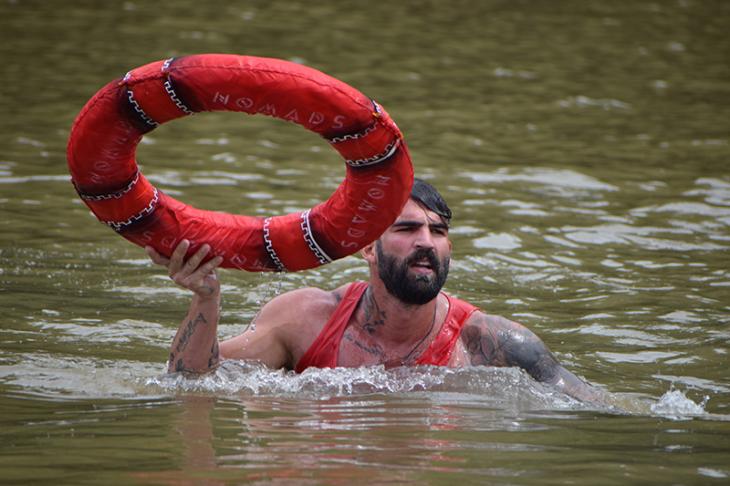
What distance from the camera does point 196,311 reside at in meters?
6.31

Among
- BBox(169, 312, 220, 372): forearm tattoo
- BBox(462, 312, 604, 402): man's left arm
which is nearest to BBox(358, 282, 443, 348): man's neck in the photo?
BBox(462, 312, 604, 402): man's left arm

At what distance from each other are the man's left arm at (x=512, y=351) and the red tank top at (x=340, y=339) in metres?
0.09

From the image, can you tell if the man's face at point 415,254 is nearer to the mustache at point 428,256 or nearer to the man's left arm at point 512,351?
the mustache at point 428,256

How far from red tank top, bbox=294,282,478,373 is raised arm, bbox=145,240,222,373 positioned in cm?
61

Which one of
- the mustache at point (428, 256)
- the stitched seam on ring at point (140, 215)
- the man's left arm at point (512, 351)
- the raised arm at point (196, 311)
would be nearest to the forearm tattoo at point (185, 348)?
the raised arm at point (196, 311)

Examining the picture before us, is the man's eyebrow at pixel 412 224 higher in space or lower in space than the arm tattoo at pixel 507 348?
higher

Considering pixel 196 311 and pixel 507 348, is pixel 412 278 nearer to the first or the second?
pixel 507 348

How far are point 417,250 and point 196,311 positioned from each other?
116cm

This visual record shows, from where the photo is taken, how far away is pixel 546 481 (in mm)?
4613

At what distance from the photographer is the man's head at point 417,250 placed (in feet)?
21.6

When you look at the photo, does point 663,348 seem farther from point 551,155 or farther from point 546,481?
point 551,155

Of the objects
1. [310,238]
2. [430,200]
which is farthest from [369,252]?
[310,238]

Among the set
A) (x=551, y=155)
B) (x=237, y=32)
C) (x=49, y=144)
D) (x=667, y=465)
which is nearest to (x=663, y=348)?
(x=667, y=465)

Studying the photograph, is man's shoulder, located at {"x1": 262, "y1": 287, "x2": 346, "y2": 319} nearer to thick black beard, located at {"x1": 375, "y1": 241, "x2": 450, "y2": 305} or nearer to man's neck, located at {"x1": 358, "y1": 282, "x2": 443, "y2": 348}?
man's neck, located at {"x1": 358, "y1": 282, "x2": 443, "y2": 348}
